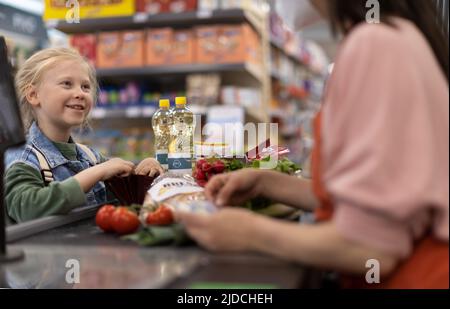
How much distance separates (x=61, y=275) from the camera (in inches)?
43.4

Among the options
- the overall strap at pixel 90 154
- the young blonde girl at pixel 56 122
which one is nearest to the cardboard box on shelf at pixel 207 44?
the young blonde girl at pixel 56 122

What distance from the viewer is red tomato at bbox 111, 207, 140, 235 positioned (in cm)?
135

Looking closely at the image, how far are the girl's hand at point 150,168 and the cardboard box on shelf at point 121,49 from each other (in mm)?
3197

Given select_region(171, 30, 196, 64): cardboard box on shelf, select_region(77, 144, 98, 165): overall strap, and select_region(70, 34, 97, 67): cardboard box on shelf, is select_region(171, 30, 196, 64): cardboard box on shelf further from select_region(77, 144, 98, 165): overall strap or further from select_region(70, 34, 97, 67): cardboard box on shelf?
select_region(77, 144, 98, 165): overall strap

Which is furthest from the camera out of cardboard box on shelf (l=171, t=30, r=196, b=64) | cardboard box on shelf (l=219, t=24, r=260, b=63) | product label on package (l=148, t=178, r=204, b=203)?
cardboard box on shelf (l=171, t=30, r=196, b=64)

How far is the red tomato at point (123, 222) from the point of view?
135cm

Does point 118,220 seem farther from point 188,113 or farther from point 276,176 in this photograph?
point 188,113

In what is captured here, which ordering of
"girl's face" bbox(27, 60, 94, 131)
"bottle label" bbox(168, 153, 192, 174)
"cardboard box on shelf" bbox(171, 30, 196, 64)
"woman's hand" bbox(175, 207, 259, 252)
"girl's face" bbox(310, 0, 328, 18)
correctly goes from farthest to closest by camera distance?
1. "cardboard box on shelf" bbox(171, 30, 196, 64)
2. "girl's face" bbox(27, 60, 94, 131)
3. "bottle label" bbox(168, 153, 192, 174)
4. "girl's face" bbox(310, 0, 328, 18)
5. "woman's hand" bbox(175, 207, 259, 252)

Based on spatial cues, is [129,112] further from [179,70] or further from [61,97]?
[61,97]

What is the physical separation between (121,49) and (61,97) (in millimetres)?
3011

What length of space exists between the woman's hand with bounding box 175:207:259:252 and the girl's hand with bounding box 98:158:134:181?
796 mm

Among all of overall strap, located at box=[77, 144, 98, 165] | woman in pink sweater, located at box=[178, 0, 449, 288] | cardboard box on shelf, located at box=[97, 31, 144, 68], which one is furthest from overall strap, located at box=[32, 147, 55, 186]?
cardboard box on shelf, located at box=[97, 31, 144, 68]
